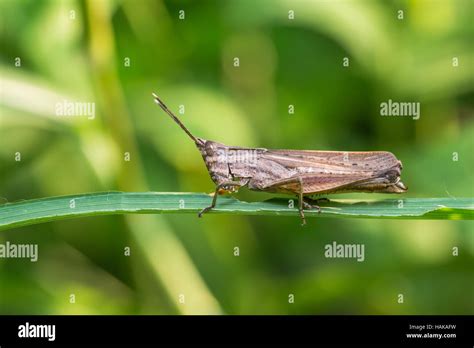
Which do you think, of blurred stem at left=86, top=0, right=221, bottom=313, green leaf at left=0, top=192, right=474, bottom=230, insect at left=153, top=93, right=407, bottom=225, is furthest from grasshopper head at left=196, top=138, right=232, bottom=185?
green leaf at left=0, top=192, right=474, bottom=230

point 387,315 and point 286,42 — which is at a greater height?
point 286,42

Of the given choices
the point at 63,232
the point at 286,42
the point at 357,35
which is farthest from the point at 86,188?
the point at 357,35

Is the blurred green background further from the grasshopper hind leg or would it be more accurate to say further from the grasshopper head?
the grasshopper hind leg

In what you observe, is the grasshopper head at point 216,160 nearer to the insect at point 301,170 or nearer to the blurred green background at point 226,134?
the insect at point 301,170

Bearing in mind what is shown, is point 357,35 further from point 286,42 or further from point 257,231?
point 257,231

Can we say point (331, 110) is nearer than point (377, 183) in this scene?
No
